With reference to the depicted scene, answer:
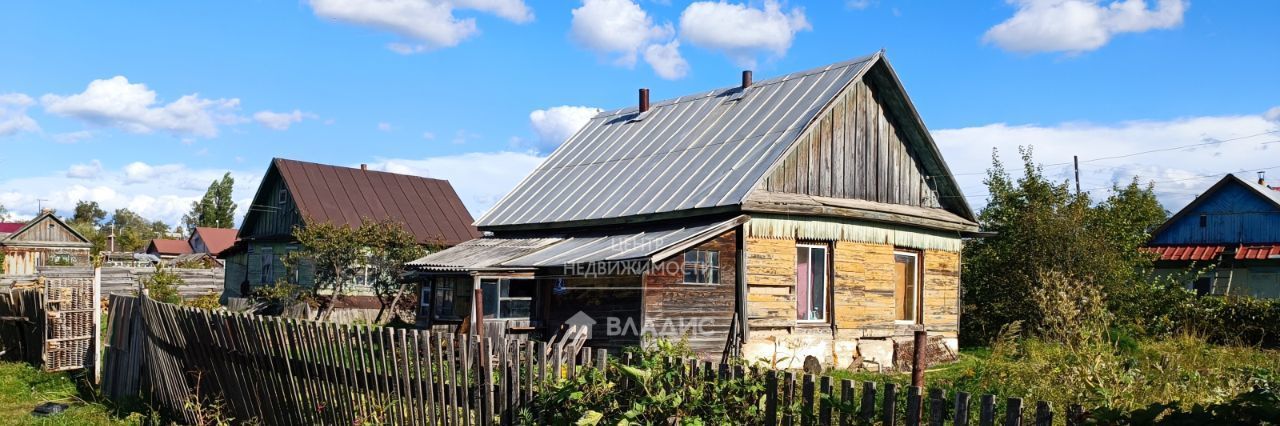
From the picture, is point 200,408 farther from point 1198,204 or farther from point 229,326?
point 1198,204

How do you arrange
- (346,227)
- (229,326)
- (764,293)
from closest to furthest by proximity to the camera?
1. (229,326)
2. (764,293)
3. (346,227)

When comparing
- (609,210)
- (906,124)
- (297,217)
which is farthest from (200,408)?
(297,217)

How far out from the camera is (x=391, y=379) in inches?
291

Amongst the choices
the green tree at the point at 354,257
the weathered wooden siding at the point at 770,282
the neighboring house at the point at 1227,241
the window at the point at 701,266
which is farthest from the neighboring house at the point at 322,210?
the neighboring house at the point at 1227,241

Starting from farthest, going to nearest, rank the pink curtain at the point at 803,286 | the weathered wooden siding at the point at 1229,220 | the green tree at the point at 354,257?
1. the weathered wooden siding at the point at 1229,220
2. the green tree at the point at 354,257
3. the pink curtain at the point at 803,286

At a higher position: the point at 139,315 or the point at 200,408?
the point at 139,315

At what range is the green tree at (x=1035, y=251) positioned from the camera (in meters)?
22.2

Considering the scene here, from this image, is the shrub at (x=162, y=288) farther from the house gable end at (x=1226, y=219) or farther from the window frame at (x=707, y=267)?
the house gable end at (x=1226, y=219)

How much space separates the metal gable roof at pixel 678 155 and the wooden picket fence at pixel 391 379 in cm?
802

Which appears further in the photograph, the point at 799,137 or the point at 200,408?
the point at 799,137

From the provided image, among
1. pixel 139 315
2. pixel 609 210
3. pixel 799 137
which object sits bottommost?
pixel 139 315

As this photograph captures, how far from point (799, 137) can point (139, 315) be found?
33.5 feet

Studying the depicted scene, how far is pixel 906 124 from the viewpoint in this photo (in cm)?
1888

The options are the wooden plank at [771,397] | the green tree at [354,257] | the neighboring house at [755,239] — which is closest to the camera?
the wooden plank at [771,397]
